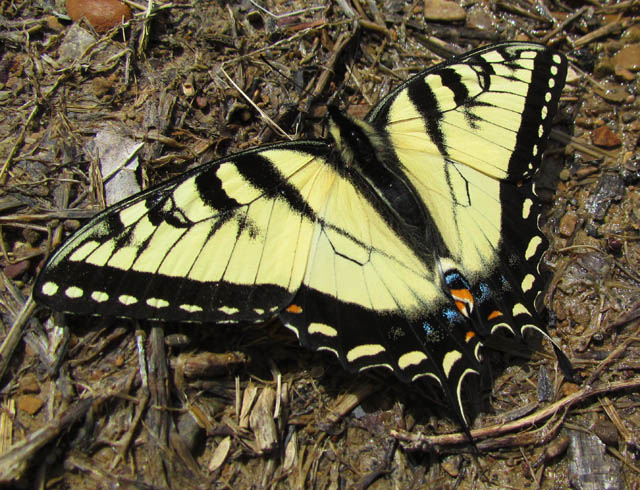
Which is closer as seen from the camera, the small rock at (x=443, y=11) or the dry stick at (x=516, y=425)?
the dry stick at (x=516, y=425)

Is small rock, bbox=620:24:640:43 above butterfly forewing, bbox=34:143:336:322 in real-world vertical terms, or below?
above

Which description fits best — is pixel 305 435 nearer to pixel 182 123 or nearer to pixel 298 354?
pixel 298 354

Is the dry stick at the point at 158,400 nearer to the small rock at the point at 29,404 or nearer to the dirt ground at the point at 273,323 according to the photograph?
the dirt ground at the point at 273,323

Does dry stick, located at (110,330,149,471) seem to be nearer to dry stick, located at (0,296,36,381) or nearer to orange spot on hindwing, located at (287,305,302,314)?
dry stick, located at (0,296,36,381)

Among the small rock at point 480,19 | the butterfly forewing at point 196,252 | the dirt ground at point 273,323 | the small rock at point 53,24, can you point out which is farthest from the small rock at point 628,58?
the small rock at point 53,24

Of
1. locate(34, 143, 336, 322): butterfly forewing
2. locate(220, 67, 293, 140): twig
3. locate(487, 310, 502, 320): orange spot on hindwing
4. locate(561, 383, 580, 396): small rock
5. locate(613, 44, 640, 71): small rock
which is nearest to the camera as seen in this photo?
locate(34, 143, 336, 322): butterfly forewing

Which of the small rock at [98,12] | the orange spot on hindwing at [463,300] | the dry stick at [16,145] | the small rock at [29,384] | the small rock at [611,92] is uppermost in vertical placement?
the small rock at [98,12]

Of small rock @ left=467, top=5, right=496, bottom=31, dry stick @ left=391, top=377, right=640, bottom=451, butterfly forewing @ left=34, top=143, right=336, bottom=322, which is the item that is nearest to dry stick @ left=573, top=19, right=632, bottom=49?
small rock @ left=467, top=5, right=496, bottom=31

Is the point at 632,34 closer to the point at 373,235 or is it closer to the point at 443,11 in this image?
the point at 443,11
